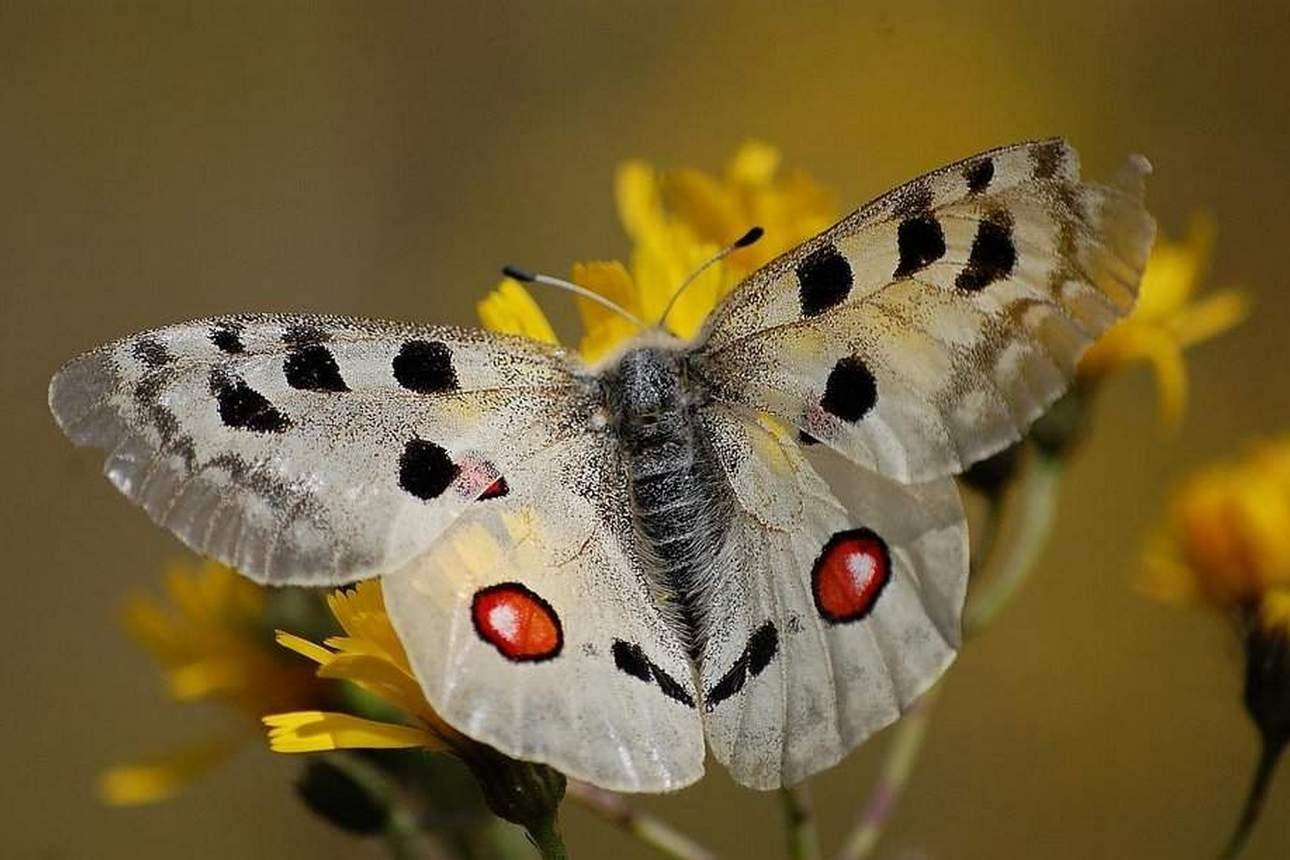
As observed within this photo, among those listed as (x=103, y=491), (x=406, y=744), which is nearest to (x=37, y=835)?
(x=103, y=491)

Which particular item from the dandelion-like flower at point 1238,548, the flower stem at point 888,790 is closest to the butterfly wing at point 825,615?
the flower stem at point 888,790

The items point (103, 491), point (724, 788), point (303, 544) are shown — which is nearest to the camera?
point (303, 544)

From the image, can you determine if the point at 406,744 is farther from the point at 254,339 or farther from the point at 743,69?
the point at 743,69

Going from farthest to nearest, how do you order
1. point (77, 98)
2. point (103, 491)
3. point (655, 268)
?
point (77, 98) < point (103, 491) < point (655, 268)

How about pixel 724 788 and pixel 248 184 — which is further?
pixel 248 184

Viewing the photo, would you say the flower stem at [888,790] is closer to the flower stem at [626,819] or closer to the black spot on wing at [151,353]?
the flower stem at [626,819]
